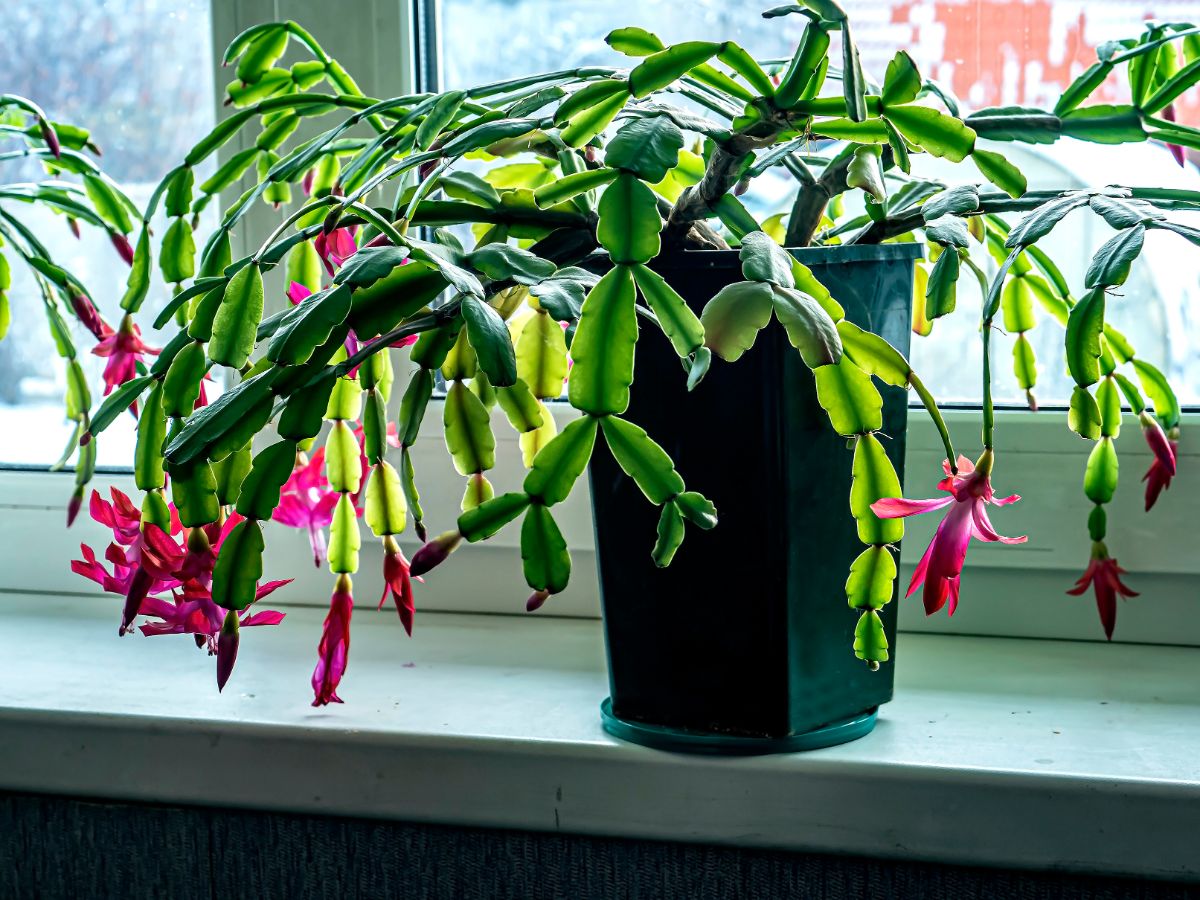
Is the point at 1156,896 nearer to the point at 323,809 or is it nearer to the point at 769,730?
the point at 769,730

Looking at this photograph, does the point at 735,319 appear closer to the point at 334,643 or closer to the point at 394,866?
the point at 334,643

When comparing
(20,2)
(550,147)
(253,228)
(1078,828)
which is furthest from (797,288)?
(20,2)

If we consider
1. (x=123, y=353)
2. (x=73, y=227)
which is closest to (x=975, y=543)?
(x=123, y=353)

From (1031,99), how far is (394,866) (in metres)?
0.75

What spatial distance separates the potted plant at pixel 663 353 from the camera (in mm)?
500

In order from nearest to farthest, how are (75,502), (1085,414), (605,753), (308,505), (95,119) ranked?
(1085,414), (605,753), (308,505), (75,502), (95,119)

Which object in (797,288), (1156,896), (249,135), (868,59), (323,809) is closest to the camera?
(797,288)

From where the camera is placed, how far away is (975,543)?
945 mm

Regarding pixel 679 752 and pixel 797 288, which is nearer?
pixel 797 288

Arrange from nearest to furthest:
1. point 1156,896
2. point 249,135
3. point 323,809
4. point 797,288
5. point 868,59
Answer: point 797,288
point 1156,896
point 323,809
point 868,59
point 249,135

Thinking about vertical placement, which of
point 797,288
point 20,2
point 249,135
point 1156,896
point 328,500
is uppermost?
point 20,2

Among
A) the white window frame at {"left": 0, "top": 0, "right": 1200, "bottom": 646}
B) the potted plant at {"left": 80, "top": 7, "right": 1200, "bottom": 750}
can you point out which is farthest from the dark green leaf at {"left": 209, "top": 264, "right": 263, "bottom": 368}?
the white window frame at {"left": 0, "top": 0, "right": 1200, "bottom": 646}

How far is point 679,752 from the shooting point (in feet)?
2.26

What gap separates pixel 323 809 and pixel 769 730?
0.29 m
